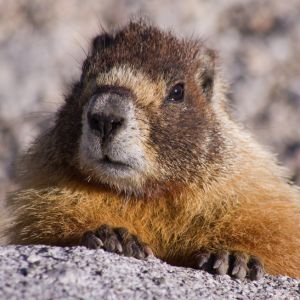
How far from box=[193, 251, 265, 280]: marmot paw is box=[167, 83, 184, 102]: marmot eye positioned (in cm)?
107

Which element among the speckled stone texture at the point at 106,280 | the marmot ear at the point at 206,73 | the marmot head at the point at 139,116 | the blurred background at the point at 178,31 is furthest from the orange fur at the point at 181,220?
the blurred background at the point at 178,31

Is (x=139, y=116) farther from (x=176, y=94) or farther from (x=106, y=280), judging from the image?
(x=106, y=280)

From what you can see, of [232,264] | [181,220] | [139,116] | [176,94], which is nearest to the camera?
[232,264]

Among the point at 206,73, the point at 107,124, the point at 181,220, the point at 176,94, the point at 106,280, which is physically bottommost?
the point at 106,280

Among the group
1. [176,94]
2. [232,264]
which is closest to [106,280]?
[232,264]

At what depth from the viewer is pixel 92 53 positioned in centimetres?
607

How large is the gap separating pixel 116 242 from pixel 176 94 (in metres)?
1.26

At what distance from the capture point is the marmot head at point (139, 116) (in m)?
5.14

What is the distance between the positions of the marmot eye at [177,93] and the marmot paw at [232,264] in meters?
1.07

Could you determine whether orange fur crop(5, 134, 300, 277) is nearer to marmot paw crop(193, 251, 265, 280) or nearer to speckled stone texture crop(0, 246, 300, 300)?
marmot paw crop(193, 251, 265, 280)

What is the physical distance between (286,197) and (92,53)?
5.32ft

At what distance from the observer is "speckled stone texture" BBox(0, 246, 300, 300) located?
13.1ft

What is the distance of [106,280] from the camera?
4.23 m

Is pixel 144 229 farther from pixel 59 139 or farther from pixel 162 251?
pixel 59 139
